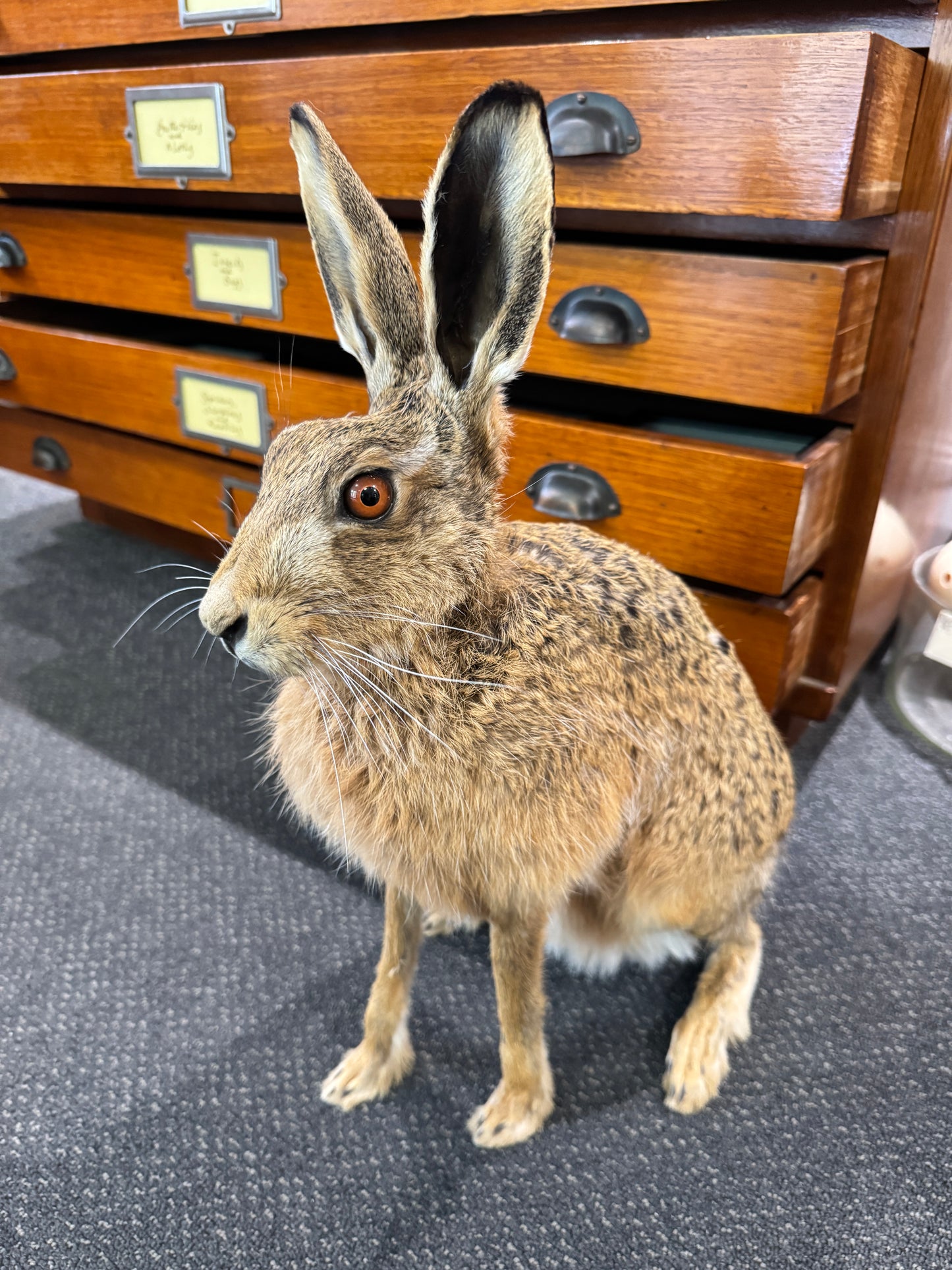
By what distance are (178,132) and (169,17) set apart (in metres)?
0.12

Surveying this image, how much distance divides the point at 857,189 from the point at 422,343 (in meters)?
0.42

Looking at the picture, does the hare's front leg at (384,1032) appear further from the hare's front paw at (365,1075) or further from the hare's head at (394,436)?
the hare's head at (394,436)

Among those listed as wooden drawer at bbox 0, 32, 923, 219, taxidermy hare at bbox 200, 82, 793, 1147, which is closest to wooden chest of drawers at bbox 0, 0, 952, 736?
wooden drawer at bbox 0, 32, 923, 219

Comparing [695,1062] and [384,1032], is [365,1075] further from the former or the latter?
[695,1062]

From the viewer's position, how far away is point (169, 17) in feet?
3.31

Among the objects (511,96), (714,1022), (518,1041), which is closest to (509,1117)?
(518,1041)

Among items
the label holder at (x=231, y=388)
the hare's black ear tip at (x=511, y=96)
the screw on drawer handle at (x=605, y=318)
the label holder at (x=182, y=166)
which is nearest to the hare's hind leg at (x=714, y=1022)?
the screw on drawer handle at (x=605, y=318)

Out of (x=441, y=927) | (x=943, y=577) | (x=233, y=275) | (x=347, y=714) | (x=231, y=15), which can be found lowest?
(x=441, y=927)

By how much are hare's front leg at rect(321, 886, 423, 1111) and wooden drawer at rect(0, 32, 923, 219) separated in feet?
2.13

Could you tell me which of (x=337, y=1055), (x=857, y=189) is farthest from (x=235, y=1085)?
(x=857, y=189)

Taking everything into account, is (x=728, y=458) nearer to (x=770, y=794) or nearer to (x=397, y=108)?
(x=770, y=794)

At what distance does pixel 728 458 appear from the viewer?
81 cm

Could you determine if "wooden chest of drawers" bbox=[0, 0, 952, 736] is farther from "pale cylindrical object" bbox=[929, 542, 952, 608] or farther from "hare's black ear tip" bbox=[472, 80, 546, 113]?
"hare's black ear tip" bbox=[472, 80, 546, 113]

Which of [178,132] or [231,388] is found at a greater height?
[178,132]
